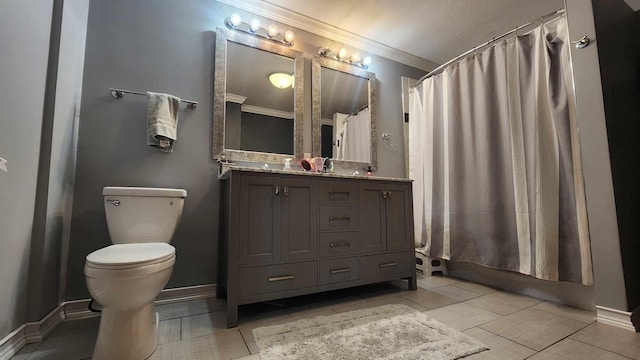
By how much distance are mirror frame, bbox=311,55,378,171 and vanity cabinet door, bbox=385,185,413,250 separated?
0.61 meters

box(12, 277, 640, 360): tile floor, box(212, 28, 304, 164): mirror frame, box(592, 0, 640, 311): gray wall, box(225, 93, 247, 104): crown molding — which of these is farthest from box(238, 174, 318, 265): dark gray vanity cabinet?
box(592, 0, 640, 311): gray wall

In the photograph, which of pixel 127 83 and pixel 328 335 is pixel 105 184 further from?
pixel 328 335

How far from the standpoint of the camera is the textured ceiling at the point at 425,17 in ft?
7.10

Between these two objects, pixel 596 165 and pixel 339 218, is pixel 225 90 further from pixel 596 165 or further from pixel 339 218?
pixel 596 165

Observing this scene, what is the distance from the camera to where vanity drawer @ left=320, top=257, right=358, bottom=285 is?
5.48 feet

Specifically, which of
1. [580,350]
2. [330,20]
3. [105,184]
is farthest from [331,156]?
[580,350]

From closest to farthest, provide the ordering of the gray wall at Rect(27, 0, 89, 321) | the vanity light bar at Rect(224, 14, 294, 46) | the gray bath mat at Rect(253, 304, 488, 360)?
the gray bath mat at Rect(253, 304, 488, 360) → the gray wall at Rect(27, 0, 89, 321) → the vanity light bar at Rect(224, 14, 294, 46)

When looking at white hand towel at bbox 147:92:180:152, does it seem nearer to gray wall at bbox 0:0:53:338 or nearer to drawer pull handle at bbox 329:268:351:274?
gray wall at bbox 0:0:53:338

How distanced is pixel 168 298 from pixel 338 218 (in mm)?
1244

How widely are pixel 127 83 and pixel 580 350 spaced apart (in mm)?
2872

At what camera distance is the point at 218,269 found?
6.19ft

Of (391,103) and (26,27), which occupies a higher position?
(391,103)

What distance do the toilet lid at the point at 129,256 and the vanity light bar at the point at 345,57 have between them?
2.08 meters

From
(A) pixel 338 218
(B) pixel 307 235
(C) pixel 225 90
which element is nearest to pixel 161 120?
(C) pixel 225 90
